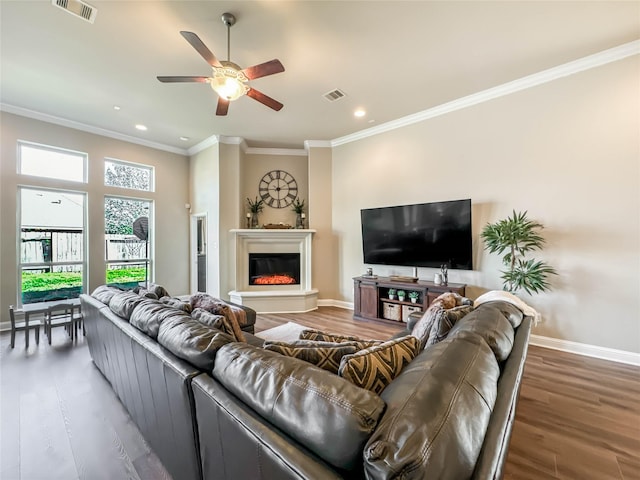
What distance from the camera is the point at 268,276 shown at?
17.9ft

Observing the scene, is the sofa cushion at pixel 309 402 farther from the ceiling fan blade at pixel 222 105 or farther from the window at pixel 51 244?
the window at pixel 51 244

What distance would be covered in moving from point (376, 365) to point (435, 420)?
37cm

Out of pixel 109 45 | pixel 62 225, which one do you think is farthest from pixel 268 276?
pixel 109 45

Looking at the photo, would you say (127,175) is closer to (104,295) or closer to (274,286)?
(274,286)

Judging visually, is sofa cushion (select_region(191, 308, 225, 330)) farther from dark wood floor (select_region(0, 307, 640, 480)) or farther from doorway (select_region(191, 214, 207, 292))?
doorway (select_region(191, 214, 207, 292))

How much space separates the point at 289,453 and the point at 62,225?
19.0 ft

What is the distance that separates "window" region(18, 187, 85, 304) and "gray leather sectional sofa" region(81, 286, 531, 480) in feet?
14.6

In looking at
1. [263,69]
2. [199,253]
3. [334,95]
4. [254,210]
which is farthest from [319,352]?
[199,253]

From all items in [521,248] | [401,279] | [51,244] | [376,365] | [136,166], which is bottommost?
[401,279]

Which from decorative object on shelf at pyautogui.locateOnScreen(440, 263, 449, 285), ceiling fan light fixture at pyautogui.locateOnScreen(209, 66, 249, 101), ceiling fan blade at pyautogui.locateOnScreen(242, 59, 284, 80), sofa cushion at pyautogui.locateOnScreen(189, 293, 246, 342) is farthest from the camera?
decorative object on shelf at pyautogui.locateOnScreen(440, 263, 449, 285)

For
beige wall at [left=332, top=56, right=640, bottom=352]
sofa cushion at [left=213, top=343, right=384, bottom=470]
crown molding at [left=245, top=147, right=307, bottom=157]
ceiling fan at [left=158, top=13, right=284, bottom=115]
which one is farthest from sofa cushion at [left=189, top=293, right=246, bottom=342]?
crown molding at [left=245, top=147, right=307, bottom=157]

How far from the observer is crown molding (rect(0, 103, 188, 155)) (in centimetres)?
418

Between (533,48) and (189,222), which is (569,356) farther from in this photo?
(189,222)

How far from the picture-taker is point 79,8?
2.36 metres
